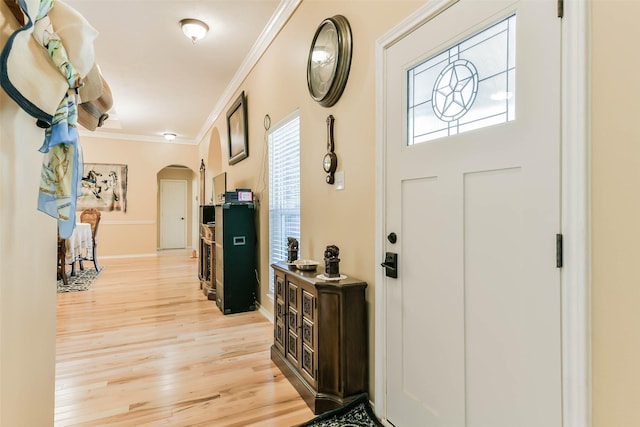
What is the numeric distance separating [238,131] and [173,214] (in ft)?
21.9

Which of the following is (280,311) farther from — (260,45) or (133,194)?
(133,194)

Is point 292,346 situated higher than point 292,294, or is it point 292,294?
point 292,294

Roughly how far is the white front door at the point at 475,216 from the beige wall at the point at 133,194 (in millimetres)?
8139

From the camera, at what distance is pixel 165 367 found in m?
2.43

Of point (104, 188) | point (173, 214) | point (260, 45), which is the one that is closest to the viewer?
point (260, 45)

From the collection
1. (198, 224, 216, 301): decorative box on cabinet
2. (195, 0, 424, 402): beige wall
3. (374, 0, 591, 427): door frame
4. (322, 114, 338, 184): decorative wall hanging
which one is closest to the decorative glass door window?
(374, 0, 591, 427): door frame

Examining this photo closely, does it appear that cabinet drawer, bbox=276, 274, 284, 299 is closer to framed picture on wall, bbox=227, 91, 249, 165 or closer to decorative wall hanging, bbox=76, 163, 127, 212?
framed picture on wall, bbox=227, 91, 249, 165

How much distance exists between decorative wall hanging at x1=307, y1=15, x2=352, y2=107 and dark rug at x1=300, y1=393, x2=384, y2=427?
1.85 m

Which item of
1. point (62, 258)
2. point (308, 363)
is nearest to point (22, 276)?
point (308, 363)

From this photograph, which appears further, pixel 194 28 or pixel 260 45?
pixel 260 45

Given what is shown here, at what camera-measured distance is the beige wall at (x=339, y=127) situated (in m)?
1.87

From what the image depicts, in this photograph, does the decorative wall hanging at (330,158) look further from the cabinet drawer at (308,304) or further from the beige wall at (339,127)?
the cabinet drawer at (308,304)

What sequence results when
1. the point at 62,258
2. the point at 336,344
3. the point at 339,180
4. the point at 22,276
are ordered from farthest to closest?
Answer: the point at 62,258 → the point at 339,180 → the point at 336,344 → the point at 22,276

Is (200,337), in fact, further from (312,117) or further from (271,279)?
(312,117)
